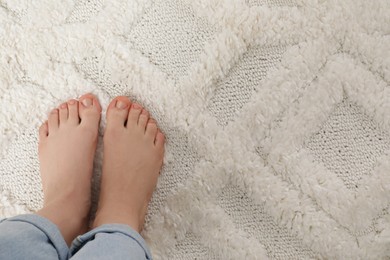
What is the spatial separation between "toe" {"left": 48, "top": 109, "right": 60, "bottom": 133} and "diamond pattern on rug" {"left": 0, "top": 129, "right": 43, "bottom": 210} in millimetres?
35

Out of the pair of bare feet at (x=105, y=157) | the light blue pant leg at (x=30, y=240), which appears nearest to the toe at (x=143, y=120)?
the pair of bare feet at (x=105, y=157)

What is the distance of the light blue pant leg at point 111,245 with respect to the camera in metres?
0.55

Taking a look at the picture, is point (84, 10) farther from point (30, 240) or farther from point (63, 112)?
point (30, 240)

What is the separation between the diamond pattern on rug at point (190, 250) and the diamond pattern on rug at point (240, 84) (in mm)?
187

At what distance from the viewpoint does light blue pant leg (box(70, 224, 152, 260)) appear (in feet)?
1.82

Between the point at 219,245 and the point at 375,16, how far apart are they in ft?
1.42

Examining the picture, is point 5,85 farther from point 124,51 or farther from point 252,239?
point 252,239

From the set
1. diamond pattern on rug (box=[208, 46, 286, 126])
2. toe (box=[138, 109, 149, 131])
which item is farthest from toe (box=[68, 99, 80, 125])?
diamond pattern on rug (box=[208, 46, 286, 126])

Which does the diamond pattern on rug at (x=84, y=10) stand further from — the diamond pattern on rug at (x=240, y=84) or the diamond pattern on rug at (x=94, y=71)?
the diamond pattern on rug at (x=240, y=84)

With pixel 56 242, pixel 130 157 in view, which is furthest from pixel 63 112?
pixel 56 242

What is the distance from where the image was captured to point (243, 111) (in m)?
0.72

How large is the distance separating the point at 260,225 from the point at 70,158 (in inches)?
12.5

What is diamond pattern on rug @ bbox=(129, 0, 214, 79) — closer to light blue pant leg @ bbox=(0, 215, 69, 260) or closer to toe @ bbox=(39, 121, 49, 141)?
toe @ bbox=(39, 121, 49, 141)

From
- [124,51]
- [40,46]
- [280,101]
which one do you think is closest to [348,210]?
[280,101]
